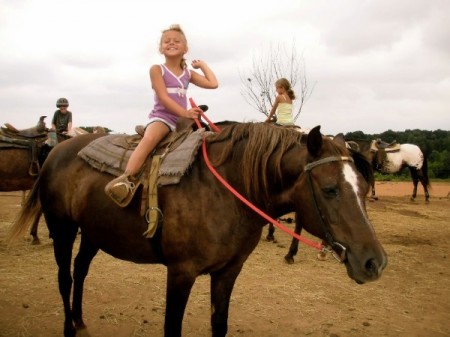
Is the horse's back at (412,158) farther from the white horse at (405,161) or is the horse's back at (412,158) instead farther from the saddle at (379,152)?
the saddle at (379,152)

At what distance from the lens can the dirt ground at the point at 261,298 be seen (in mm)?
3785

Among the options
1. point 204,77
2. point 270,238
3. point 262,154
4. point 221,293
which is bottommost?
point 270,238

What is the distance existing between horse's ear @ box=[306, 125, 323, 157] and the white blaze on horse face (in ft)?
0.58

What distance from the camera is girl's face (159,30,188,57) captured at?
290 centimetres

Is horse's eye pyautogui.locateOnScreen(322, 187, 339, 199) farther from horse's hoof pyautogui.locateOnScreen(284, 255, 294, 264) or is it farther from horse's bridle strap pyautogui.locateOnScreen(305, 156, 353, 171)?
horse's hoof pyautogui.locateOnScreen(284, 255, 294, 264)

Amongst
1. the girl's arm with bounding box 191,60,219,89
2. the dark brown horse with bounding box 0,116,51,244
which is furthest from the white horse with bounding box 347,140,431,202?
the girl's arm with bounding box 191,60,219,89

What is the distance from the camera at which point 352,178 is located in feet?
6.66

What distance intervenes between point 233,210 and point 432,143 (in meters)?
35.9

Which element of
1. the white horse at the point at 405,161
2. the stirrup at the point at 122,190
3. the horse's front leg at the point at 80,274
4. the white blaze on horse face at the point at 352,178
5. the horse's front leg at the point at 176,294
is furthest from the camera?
the white horse at the point at 405,161

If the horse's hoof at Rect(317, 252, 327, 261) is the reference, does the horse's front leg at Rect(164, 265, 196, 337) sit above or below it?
above

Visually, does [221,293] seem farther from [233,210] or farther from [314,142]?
[314,142]

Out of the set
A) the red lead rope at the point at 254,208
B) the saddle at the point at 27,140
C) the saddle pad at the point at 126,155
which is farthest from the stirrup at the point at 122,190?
the saddle at the point at 27,140

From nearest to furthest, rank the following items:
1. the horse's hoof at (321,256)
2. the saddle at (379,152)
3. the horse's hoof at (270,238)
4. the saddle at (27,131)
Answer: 1. the horse's hoof at (321,256)
2. the saddle at (27,131)
3. the horse's hoof at (270,238)
4. the saddle at (379,152)

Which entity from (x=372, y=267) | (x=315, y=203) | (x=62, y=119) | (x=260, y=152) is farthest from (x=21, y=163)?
(x=372, y=267)
